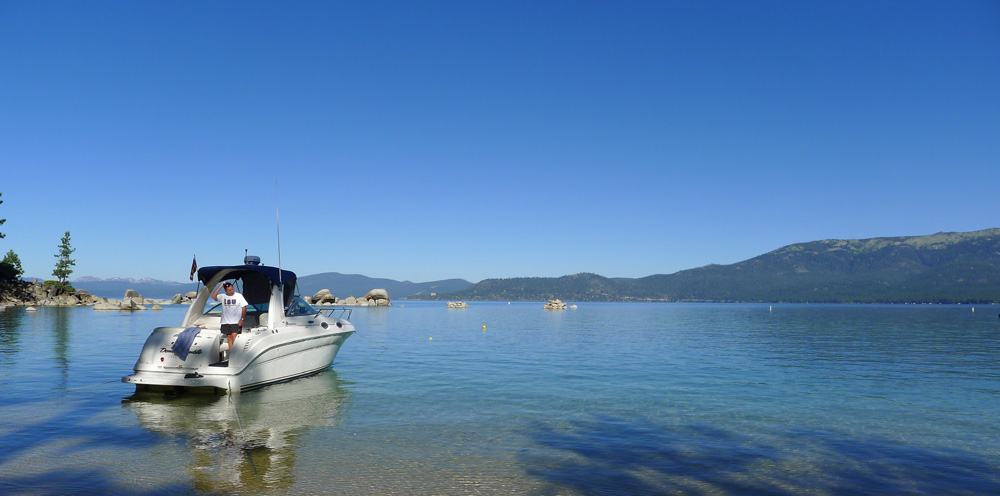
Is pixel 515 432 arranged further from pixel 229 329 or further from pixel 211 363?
pixel 211 363

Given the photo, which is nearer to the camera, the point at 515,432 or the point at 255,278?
the point at 515,432

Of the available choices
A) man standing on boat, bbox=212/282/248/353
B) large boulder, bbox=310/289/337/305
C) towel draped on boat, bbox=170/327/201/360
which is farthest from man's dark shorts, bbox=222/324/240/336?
large boulder, bbox=310/289/337/305

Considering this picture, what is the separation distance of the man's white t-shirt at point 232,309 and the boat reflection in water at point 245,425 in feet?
6.51

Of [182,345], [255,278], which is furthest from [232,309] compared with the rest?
Result: [255,278]

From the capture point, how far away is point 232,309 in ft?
47.0

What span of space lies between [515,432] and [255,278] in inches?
412

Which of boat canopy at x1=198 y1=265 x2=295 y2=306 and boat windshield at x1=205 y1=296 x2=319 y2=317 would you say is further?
boat windshield at x1=205 y1=296 x2=319 y2=317

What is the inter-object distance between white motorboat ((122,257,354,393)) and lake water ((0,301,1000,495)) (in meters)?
0.58

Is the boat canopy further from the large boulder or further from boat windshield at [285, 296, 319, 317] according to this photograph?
the large boulder

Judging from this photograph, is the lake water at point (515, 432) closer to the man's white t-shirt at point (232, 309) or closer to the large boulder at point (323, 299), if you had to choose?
the man's white t-shirt at point (232, 309)

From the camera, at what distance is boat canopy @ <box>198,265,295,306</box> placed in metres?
15.8

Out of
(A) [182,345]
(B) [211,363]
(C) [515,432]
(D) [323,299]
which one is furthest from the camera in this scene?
(D) [323,299]

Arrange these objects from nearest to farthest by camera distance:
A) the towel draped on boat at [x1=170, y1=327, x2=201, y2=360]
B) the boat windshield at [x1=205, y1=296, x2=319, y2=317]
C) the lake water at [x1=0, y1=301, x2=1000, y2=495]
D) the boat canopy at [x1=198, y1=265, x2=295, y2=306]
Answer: the lake water at [x1=0, y1=301, x2=1000, y2=495] < the towel draped on boat at [x1=170, y1=327, x2=201, y2=360] < the boat canopy at [x1=198, y1=265, x2=295, y2=306] < the boat windshield at [x1=205, y1=296, x2=319, y2=317]

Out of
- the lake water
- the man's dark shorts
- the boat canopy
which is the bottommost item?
the lake water
